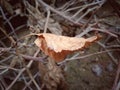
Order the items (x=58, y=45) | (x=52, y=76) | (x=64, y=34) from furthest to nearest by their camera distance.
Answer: (x=64, y=34) → (x=52, y=76) → (x=58, y=45)

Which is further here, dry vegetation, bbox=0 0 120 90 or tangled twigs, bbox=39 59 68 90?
dry vegetation, bbox=0 0 120 90

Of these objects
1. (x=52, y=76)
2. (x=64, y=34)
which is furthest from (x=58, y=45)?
(x=64, y=34)

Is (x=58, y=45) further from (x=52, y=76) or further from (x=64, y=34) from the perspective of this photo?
(x=64, y=34)

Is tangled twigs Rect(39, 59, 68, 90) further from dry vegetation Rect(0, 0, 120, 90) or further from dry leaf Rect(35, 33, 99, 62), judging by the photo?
dry leaf Rect(35, 33, 99, 62)

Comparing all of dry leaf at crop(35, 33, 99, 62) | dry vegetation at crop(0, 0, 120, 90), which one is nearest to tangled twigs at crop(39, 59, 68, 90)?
dry vegetation at crop(0, 0, 120, 90)

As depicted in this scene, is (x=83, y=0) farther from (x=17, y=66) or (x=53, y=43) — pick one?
(x=53, y=43)

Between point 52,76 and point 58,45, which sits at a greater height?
point 58,45
